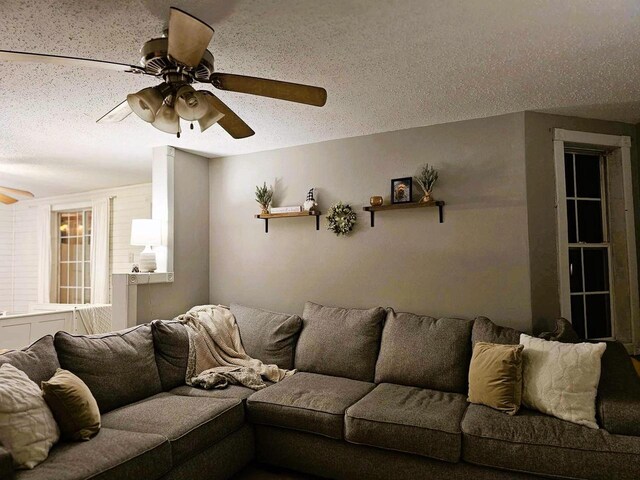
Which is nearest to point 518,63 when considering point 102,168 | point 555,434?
point 555,434

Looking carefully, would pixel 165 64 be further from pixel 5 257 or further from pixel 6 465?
pixel 5 257

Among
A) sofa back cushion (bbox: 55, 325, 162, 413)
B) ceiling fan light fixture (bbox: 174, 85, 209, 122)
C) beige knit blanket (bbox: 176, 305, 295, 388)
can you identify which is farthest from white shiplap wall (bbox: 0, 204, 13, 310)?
ceiling fan light fixture (bbox: 174, 85, 209, 122)

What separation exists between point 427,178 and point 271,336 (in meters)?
1.89

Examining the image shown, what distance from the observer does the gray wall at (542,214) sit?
327cm

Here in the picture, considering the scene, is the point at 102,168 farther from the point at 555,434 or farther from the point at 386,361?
the point at 555,434

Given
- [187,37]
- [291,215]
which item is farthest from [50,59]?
[291,215]

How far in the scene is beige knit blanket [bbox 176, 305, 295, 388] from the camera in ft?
11.1

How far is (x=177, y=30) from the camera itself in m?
1.58

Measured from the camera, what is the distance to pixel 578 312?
A: 3.51 meters

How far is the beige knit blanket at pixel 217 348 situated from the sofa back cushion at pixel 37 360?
99cm

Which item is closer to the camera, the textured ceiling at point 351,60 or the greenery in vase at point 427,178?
the textured ceiling at point 351,60

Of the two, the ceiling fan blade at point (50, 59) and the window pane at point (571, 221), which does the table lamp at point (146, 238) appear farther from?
the window pane at point (571, 221)

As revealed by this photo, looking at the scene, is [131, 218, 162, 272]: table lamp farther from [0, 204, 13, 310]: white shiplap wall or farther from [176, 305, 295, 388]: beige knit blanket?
[0, 204, 13, 310]: white shiplap wall

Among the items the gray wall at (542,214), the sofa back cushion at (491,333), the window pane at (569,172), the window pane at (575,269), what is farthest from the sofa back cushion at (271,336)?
the window pane at (569,172)
